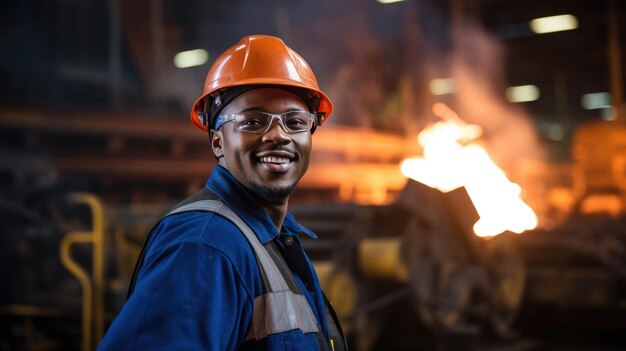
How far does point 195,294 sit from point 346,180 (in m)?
7.47

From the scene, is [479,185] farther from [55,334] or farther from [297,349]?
[297,349]

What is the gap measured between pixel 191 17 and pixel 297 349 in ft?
26.2

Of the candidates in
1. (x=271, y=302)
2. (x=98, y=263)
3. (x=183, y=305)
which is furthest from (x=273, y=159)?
(x=98, y=263)

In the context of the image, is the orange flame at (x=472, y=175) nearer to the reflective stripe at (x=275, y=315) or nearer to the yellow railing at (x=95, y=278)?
the yellow railing at (x=95, y=278)

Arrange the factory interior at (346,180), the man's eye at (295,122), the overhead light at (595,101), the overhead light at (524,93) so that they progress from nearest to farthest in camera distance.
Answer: the man's eye at (295,122)
the factory interior at (346,180)
the overhead light at (524,93)
the overhead light at (595,101)

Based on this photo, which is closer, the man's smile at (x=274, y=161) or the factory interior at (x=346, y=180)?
the man's smile at (x=274, y=161)

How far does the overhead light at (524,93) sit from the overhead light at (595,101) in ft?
6.24

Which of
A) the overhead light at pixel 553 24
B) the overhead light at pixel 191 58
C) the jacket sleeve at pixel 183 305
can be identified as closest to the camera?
the jacket sleeve at pixel 183 305

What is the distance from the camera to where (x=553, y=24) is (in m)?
16.1

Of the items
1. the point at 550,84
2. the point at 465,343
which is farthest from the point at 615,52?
the point at 550,84

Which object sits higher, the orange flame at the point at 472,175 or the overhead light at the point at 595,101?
the overhead light at the point at 595,101

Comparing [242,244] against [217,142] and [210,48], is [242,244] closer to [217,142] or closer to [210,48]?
[217,142]

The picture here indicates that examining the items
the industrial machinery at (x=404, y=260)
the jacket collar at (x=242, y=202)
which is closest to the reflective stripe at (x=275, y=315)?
the jacket collar at (x=242, y=202)

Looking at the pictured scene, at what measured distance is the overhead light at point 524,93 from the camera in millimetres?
23816
